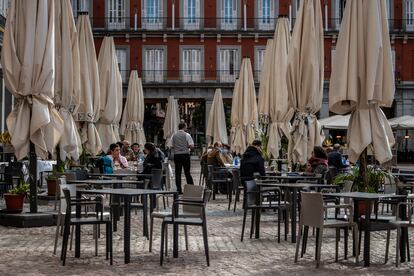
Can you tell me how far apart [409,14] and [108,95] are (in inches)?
1452

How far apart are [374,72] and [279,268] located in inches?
153

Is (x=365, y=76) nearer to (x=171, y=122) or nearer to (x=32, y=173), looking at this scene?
(x=32, y=173)

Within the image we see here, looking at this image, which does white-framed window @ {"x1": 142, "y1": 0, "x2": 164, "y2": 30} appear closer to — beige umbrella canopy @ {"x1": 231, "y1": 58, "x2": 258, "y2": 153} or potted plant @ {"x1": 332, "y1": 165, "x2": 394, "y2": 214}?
beige umbrella canopy @ {"x1": 231, "y1": 58, "x2": 258, "y2": 153}

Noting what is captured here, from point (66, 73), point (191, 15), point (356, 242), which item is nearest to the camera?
point (356, 242)

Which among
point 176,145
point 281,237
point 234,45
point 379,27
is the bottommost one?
point 281,237

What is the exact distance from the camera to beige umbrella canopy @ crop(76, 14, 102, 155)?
1834 cm

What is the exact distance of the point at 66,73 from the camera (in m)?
15.6

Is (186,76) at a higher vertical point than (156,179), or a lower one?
higher

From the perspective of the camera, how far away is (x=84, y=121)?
19.3 metres

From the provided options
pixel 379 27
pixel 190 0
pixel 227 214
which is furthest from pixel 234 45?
pixel 379 27

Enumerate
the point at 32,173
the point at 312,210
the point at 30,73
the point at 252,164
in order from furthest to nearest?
the point at 252,164 → the point at 32,173 → the point at 30,73 → the point at 312,210

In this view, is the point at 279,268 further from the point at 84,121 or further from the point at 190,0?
the point at 190,0

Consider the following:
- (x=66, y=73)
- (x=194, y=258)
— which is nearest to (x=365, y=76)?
(x=194, y=258)

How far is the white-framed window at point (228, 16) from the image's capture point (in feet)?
179
